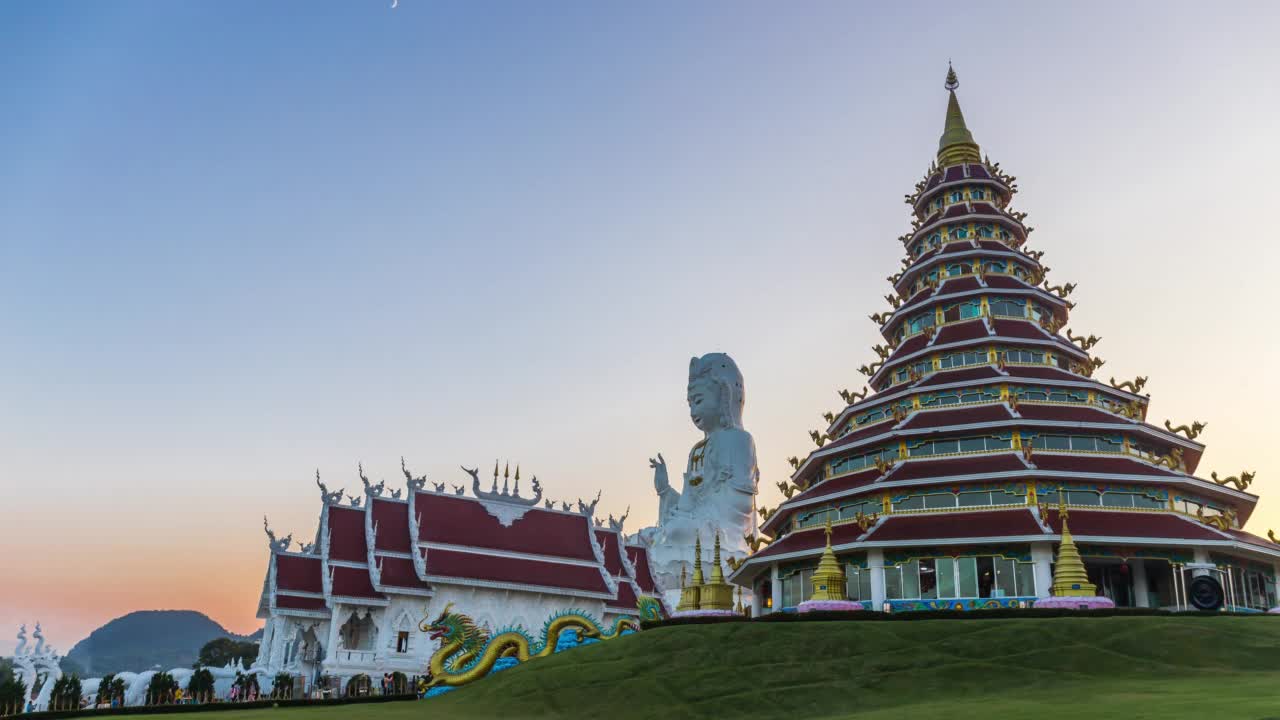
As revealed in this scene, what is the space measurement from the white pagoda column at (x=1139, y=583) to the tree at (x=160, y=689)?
35.3 metres

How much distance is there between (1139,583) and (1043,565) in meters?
4.66

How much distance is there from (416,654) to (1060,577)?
2916cm

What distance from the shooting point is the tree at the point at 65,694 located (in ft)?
109

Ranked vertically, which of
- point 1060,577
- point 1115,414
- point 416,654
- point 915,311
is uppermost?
point 915,311

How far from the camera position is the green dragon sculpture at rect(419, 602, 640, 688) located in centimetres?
3152

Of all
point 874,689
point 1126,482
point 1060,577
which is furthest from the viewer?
point 1126,482

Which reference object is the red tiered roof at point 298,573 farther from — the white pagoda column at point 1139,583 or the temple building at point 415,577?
the white pagoda column at point 1139,583

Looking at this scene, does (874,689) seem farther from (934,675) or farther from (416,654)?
(416,654)

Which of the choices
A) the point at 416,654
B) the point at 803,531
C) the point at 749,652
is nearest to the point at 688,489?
the point at 416,654

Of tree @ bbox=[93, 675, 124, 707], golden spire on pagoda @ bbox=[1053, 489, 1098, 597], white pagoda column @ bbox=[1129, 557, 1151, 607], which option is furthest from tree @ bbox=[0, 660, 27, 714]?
white pagoda column @ bbox=[1129, 557, 1151, 607]

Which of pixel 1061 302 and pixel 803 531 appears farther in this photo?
pixel 1061 302

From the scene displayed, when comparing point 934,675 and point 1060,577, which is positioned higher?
point 1060,577

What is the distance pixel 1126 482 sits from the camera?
107ft

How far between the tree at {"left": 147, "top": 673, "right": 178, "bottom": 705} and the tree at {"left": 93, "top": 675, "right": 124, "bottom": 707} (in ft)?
3.16
